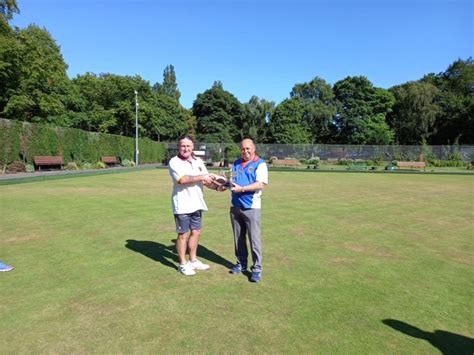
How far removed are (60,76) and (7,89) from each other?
28.4ft

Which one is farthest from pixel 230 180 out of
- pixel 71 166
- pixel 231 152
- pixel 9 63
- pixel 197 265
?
pixel 231 152

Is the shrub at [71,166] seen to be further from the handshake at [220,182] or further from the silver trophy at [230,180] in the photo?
the silver trophy at [230,180]

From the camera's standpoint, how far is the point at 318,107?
64.4 m

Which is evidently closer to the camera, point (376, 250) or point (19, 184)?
point (376, 250)

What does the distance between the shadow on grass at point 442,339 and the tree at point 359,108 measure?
5991cm

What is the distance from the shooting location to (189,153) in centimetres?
445

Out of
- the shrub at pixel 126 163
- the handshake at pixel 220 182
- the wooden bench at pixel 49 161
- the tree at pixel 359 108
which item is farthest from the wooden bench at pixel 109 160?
the tree at pixel 359 108

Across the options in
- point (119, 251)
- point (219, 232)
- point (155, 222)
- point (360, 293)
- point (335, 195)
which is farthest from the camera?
point (335, 195)

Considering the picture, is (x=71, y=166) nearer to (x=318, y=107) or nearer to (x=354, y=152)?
(x=354, y=152)

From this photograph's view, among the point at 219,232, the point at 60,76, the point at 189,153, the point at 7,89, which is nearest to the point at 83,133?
the point at 7,89

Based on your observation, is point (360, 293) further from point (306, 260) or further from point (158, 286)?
point (158, 286)

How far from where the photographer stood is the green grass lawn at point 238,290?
2.97 meters

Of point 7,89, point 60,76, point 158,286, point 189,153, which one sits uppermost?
point 60,76

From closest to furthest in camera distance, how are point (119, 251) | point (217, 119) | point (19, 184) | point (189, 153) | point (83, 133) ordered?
point (189, 153) < point (119, 251) < point (19, 184) < point (83, 133) < point (217, 119)
